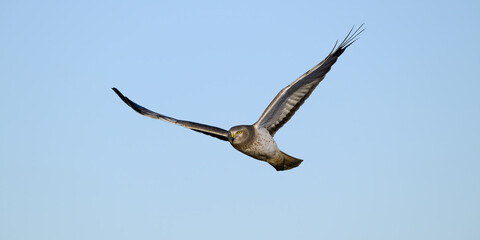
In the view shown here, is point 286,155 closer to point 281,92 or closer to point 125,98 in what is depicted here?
point 281,92

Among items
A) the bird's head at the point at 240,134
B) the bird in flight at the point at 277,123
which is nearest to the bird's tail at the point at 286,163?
the bird in flight at the point at 277,123

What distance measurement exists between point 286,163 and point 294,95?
164 cm

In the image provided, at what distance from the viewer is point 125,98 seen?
1606 cm

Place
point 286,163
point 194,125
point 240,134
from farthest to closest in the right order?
1. point 194,125
2. point 286,163
3. point 240,134

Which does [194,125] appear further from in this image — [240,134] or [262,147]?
[262,147]

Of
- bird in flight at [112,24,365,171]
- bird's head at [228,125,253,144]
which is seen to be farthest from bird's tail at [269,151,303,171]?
bird's head at [228,125,253,144]

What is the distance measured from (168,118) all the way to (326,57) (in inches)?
162

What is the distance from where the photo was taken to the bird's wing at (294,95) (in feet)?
43.1

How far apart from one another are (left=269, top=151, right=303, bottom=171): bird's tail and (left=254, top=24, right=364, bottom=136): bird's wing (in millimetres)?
624

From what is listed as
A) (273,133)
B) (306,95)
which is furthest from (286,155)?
(306,95)

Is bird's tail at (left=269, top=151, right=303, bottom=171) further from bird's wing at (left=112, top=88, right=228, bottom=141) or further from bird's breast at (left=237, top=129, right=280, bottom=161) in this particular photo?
bird's wing at (left=112, top=88, right=228, bottom=141)

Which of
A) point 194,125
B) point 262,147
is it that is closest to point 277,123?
point 262,147

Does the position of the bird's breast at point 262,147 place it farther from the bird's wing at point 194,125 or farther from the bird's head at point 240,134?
the bird's wing at point 194,125

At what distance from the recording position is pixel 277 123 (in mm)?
13875
